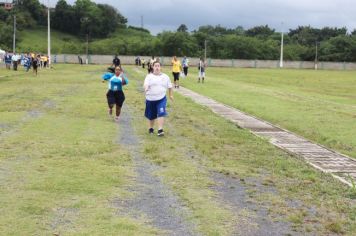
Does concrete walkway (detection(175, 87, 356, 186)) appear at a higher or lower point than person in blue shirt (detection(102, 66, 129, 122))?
lower

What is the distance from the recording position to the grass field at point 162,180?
6320 millimetres

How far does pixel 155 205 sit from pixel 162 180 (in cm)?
137

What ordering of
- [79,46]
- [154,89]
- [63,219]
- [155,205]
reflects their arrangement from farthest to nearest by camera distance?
[79,46] < [154,89] < [155,205] < [63,219]

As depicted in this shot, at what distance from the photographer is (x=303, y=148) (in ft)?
39.5

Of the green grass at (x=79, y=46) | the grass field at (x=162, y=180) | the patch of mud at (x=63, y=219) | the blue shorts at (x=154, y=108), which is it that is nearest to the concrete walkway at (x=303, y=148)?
the grass field at (x=162, y=180)

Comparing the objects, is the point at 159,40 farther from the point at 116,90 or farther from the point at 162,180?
the point at 162,180

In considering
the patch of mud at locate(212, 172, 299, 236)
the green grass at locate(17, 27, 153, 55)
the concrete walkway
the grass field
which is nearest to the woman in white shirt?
the grass field

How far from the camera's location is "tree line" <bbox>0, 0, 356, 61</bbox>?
116 meters

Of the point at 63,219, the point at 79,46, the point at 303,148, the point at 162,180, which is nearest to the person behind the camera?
the point at 63,219

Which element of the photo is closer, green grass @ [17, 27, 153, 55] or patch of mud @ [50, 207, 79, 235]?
patch of mud @ [50, 207, 79, 235]

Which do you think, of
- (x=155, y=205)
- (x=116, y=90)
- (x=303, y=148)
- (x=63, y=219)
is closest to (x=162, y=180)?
(x=155, y=205)

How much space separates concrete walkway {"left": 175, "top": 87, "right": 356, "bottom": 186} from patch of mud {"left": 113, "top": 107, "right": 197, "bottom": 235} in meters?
2.83

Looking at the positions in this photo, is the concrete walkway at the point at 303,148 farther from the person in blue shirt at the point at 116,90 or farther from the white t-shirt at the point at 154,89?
the person in blue shirt at the point at 116,90

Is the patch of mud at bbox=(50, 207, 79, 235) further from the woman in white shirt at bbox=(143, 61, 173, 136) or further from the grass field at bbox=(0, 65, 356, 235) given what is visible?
the woman in white shirt at bbox=(143, 61, 173, 136)
